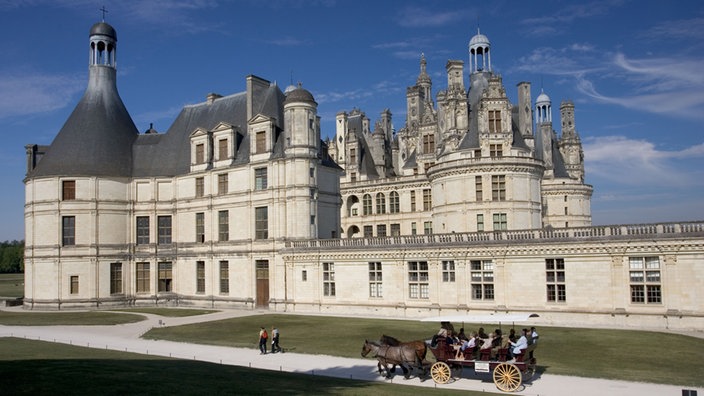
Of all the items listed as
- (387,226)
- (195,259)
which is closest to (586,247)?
(195,259)

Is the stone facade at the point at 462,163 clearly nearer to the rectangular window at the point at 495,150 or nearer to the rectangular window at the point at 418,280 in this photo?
the rectangular window at the point at 495,150

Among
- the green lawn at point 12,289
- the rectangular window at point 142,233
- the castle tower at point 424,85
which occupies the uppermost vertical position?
the castle tower at point 424,85

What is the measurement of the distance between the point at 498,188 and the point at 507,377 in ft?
110

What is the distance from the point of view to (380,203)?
66188 mm

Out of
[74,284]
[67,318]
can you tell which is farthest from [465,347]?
[74,284]

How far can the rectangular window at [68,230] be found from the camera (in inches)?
1938

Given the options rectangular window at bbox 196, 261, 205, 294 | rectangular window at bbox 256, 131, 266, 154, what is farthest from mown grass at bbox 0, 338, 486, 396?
rectangular window at bbox 196, 261, 205, 294

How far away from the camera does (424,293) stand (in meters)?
36.4

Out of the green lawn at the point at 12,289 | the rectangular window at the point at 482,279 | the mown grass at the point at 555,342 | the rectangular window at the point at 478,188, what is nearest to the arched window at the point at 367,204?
the rectangular window at the point at 478,188

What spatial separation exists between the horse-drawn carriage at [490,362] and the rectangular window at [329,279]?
857 inches

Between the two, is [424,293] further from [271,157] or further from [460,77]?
[460,77]

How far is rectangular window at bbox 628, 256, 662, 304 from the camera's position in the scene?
29141mm

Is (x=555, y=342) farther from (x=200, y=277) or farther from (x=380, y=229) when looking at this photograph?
(x=380, y=229)

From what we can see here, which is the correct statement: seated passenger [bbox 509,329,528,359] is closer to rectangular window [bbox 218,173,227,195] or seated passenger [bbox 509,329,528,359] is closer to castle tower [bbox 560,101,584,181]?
rectangular window [bbox 218,173,227,195]
